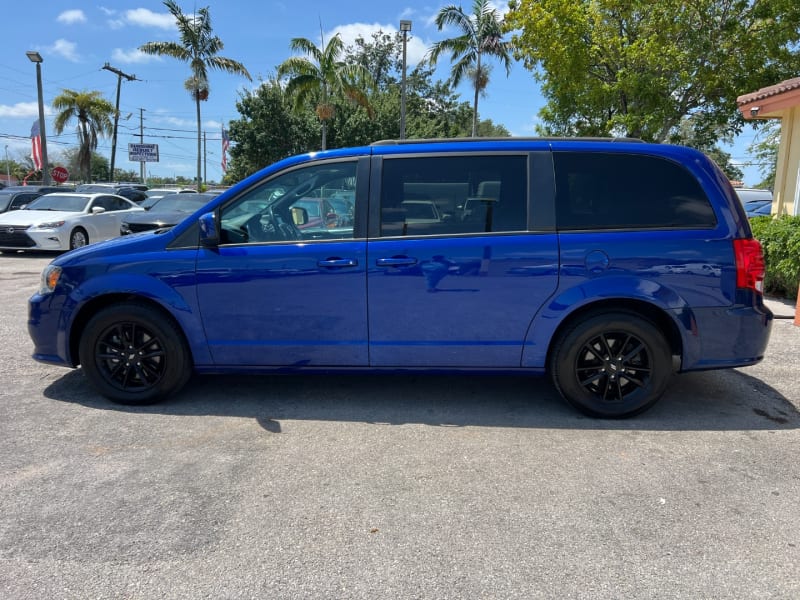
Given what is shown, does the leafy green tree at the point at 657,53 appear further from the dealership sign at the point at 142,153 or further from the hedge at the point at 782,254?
the dealership sign at the point at 142,153

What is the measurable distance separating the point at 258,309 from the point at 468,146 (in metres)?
1.90

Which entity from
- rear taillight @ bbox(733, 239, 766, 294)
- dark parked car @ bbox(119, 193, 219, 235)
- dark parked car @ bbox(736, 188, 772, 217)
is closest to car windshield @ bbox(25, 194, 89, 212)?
dark parked car @ bbox(119, 193, 219, 235)

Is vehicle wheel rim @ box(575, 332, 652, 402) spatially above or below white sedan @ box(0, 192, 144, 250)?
below

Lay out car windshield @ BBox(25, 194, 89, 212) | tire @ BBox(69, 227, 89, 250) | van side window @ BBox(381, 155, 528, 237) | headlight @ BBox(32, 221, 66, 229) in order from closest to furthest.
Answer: van side window @ BBox(381, 155, 528, 237)
headlight @ BBox(32, 221, 66, 229)
tire @ BBox(69, 227, 89, 250)
car windshield @ BBox(25, 194, 89, 212)

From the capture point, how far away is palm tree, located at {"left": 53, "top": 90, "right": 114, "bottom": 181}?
3356cm

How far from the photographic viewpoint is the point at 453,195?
4.18m

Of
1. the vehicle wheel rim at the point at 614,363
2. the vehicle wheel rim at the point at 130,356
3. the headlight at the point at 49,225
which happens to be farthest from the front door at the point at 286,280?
the headlight at the point at 49,225

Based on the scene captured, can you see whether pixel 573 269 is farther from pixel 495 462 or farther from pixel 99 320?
pixel 99 320

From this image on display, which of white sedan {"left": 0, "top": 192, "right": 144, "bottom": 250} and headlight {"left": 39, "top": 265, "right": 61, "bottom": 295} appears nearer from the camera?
headlight {"left": 39, "top": 265, "right": 61, "bottom": 295}

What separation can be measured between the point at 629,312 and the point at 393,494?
2115 millimetres

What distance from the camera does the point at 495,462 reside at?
3.62 metres

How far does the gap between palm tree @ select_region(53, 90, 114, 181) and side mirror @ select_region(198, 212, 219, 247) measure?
115 feet

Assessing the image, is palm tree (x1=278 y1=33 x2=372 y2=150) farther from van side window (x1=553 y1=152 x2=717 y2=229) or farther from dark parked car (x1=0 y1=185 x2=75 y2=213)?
van side window (x1=553 y1=152 x2=717 y2=229)

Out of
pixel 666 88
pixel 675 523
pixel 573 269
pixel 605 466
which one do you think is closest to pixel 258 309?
pixel 573 269
